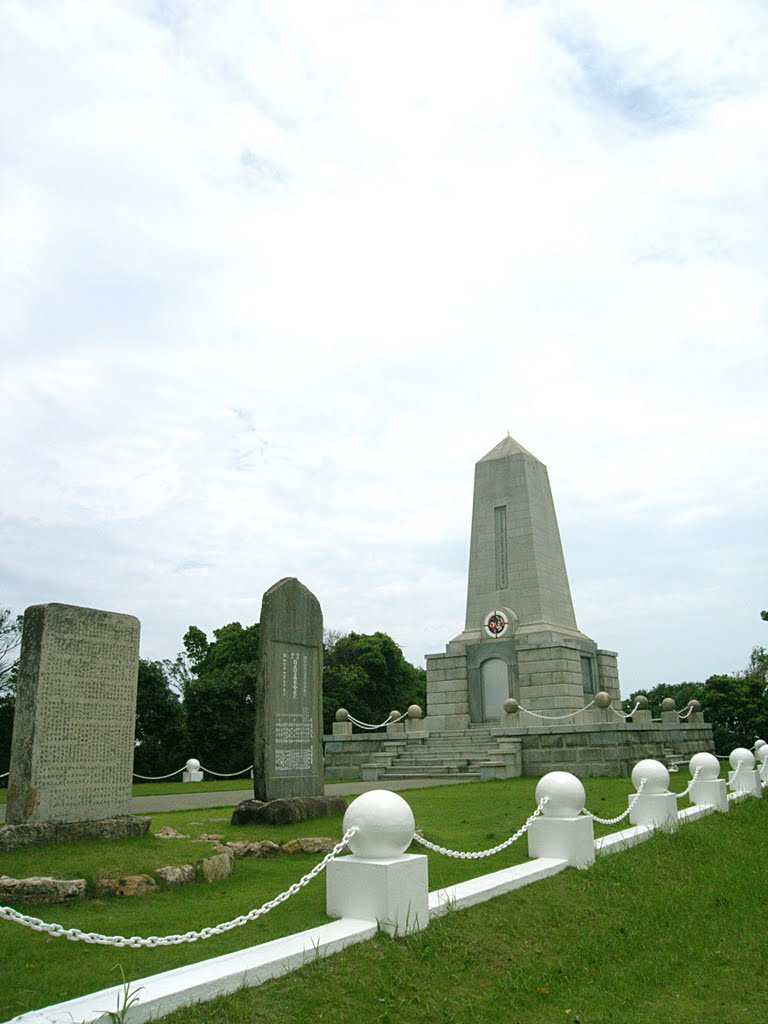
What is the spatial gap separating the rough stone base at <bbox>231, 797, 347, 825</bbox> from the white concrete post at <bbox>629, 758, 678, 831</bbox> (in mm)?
3262

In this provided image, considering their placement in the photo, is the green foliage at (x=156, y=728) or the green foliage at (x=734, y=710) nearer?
the green foliage at (x=156, y=728)

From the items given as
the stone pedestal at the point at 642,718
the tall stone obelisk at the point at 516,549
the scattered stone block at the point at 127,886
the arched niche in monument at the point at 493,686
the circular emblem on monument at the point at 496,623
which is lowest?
the scattered stone block at the point at 127,886

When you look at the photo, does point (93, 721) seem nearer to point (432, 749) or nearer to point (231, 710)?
point (432, 749)

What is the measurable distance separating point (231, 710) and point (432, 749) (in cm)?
764

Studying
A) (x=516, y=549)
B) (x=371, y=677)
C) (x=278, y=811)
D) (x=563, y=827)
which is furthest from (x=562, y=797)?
(x=371, y=677)

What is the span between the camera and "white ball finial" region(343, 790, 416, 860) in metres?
4.50

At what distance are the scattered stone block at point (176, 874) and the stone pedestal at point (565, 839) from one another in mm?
2591

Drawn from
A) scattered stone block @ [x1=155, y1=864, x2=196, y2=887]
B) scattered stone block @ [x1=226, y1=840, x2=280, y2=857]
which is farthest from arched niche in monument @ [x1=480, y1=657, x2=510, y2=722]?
scattered stone block @ [x1=155, y1=864, x2=196, y2=887]

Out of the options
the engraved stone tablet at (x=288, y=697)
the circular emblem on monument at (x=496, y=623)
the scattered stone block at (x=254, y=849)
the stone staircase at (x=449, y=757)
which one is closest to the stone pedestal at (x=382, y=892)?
the scattered stone block at (x=254, y=849)

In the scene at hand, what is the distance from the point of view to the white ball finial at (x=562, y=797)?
649cm

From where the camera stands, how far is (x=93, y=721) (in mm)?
7020

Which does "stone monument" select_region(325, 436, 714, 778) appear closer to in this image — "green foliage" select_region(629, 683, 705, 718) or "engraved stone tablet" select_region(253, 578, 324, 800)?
"engraved stone tablet" select_region(253, 578, 324, 800)

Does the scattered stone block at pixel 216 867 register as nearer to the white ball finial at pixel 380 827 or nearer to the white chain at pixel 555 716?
the white ball finial at pixel 380 827

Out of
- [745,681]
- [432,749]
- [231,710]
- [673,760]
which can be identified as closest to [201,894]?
[432,749]
